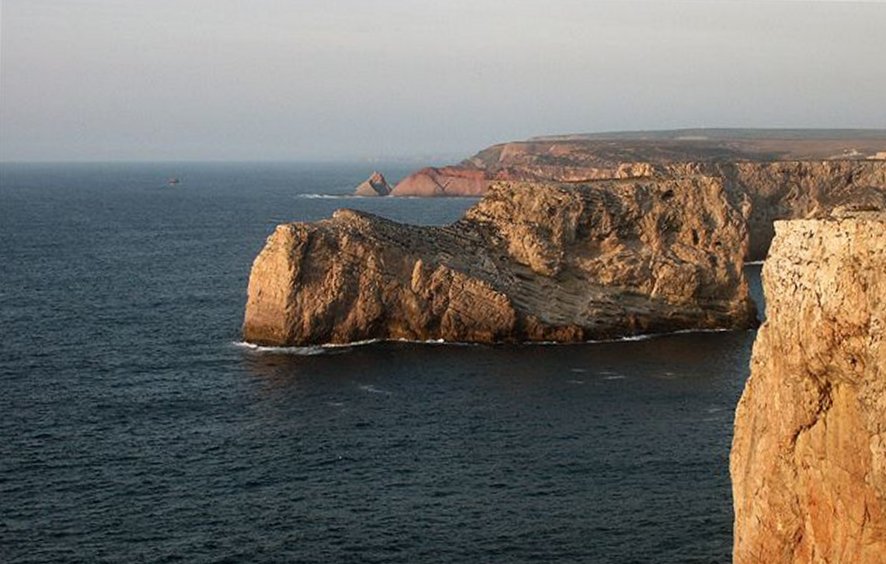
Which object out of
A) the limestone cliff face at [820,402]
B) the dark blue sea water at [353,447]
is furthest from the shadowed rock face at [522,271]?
the limestone cliff face at [820,402]

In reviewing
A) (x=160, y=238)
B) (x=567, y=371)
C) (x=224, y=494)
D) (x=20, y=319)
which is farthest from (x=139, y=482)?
(x=160, y=238)

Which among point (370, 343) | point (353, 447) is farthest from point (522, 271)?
point (353, 447)

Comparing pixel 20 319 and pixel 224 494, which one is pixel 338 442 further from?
pixel 20 319

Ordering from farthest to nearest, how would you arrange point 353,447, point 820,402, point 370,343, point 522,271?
point 522,271 < point 370,343 < point 353,447 < point 820,402

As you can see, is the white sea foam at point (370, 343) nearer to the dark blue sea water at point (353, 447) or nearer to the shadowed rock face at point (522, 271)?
the shadowed rock face at point (522, 271)

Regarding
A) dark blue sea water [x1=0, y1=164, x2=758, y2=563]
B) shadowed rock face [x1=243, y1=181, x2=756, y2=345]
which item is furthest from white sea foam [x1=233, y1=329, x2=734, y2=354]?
Result: dark blue sea water [x1=0, y1=164, x2=758, y2=563]

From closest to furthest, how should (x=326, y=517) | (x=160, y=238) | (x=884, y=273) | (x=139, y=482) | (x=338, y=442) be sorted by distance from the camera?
(x=884, y=273) → (x=326, y=517) → (x=139, y=482) → (x=338, y=442) → (x=160, y=238)

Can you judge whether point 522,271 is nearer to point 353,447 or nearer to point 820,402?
point 353,447

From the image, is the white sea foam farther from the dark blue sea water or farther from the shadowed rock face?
the dark blue sea water
